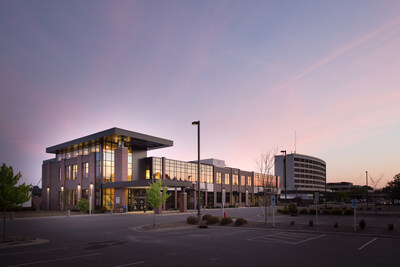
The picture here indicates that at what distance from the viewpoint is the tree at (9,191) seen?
18750 millimetres

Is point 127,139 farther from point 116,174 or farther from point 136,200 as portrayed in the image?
point 136,200

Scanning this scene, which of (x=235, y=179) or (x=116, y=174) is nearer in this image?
(x=116, y=174)

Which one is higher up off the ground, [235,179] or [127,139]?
[127,139]

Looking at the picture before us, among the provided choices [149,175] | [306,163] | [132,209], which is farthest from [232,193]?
[306,163]

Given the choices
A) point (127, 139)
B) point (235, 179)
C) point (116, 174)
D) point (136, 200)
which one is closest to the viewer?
point (136, 200)

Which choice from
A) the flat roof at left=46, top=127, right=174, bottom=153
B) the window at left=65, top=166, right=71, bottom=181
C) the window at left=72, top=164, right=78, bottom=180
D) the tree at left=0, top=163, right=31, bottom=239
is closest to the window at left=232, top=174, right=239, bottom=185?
the flat roof at left=46, top=127, right=174, bottom=153

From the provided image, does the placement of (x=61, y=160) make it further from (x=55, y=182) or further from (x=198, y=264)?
(x=198, y=264)

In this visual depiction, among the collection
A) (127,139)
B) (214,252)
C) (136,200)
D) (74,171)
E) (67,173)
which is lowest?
(136,200)

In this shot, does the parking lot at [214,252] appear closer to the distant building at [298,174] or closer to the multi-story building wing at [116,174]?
the multi-story building wing at [116,174]

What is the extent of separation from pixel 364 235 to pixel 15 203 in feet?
69.3

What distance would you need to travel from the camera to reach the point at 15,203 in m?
19.5

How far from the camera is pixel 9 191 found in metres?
18.8

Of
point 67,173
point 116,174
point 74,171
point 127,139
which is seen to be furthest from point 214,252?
point 67,173

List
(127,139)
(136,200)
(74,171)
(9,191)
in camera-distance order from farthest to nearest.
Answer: (74,171) → (127,139) → (136,200) → (9,191)
